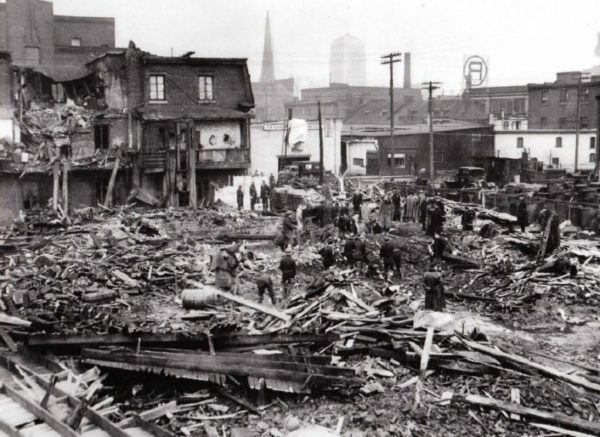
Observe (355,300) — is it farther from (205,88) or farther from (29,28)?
(29,28)

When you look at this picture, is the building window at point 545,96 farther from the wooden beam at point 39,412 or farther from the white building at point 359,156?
the wooden beam at point 39,412

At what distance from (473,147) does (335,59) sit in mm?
113501

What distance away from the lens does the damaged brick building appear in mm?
40219

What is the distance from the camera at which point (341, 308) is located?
611 inches

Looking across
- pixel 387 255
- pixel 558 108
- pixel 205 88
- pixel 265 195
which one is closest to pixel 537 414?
pixel 387 255

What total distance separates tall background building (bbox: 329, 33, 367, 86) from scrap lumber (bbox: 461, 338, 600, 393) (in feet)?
512

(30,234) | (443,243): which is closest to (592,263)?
(443,243)

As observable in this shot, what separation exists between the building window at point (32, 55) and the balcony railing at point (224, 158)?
21847 mm

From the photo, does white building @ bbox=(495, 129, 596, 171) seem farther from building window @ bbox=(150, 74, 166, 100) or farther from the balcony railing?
building window @ bbox=(150, 74, 166, 100)

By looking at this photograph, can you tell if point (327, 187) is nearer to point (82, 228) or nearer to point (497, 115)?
point (82, 228)

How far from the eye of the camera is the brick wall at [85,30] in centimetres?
5788

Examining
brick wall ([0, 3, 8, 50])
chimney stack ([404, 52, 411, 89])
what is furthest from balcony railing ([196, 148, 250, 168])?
chimney stack ([404, 52, 411, 89])

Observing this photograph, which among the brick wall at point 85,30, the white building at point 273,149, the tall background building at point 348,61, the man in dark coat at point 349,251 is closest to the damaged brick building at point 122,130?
the white building at point 273,149

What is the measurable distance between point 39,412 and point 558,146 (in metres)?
61.1
